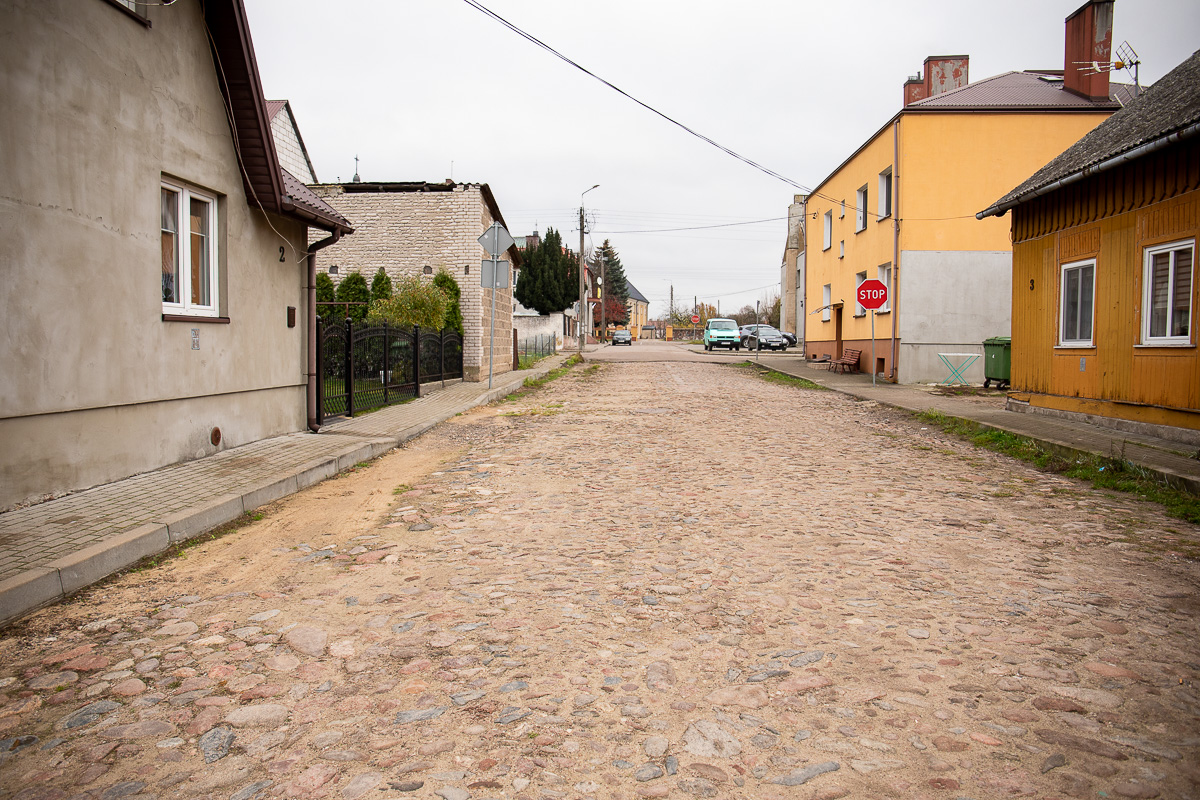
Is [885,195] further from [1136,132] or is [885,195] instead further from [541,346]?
[541,346]

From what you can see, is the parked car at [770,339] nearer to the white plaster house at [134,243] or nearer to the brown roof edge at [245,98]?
the brown roof edge at [245,98]

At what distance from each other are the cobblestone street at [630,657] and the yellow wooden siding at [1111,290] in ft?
13.3

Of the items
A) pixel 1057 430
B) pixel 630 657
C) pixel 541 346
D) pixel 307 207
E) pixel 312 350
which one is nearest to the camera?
pixel 630 657

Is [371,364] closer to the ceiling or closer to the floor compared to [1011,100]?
closer to the floor

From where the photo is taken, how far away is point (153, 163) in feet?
23.8

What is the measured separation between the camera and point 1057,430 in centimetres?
1066

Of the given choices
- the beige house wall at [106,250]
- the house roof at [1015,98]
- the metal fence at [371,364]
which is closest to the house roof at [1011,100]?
the house roof at [1015,98]

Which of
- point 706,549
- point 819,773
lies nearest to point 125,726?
point 819,773

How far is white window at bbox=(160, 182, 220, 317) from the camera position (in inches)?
304

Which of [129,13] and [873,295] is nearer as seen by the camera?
[129,13]

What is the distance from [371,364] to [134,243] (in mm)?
6558

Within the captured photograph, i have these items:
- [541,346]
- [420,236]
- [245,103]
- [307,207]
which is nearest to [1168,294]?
[307,207]

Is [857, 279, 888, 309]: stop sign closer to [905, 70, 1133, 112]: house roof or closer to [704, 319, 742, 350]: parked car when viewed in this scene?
[905, 70, 1133, 112]: house roof

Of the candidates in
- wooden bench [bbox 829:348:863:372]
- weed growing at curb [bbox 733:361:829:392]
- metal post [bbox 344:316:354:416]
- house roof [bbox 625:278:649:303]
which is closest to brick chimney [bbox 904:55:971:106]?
wooden bench [bbox 829:348:863:372]
